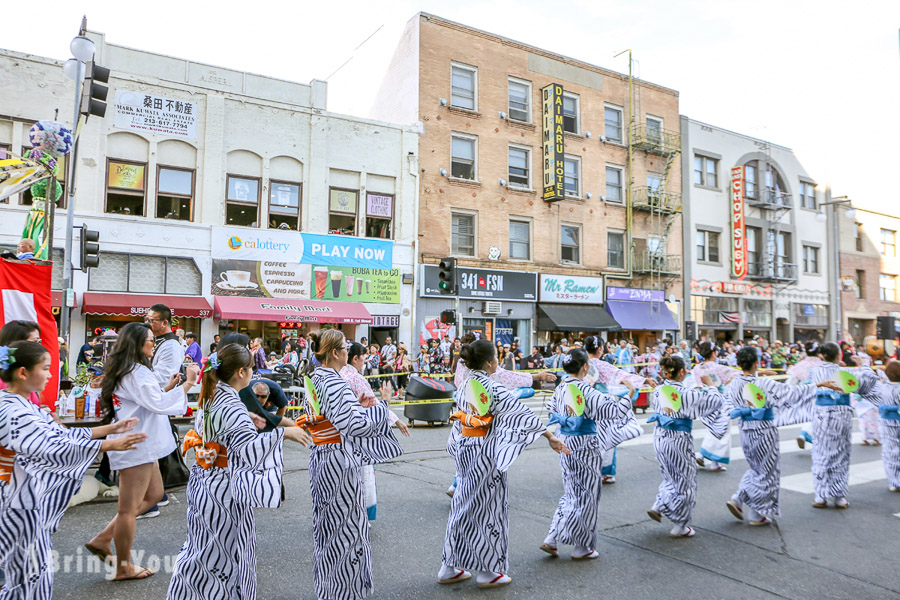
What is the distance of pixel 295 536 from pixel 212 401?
98.4 inches

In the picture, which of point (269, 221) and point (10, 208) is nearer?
point (10, 208)

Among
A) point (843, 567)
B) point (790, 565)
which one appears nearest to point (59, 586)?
point (790, 565)

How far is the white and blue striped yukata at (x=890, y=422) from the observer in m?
7.73

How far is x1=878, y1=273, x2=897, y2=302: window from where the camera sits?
35.4 meters

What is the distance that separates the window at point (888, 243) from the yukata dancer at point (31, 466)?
137 ft

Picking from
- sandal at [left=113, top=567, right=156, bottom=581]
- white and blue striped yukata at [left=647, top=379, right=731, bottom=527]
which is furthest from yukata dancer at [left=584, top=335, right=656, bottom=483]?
sandal at [left=113, top=567, right=156, bottom=581]

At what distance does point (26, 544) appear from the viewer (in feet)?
10.5

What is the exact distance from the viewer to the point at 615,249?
27.1 metres

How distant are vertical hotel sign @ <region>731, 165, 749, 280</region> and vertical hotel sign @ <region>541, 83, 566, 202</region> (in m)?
9.97

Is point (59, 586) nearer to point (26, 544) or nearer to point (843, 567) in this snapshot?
point (26, 544)

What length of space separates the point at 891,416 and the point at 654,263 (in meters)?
20.2

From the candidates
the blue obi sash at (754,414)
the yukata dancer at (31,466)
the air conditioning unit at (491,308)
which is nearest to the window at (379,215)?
the air conditioning unit at (491,308)

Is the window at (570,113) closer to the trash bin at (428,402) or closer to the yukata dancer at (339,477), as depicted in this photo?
the trash bin at (428,402)

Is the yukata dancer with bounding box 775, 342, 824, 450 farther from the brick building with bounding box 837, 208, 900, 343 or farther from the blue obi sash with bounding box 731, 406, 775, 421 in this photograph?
the brick building with bounding box 837, 208, 900, 343
